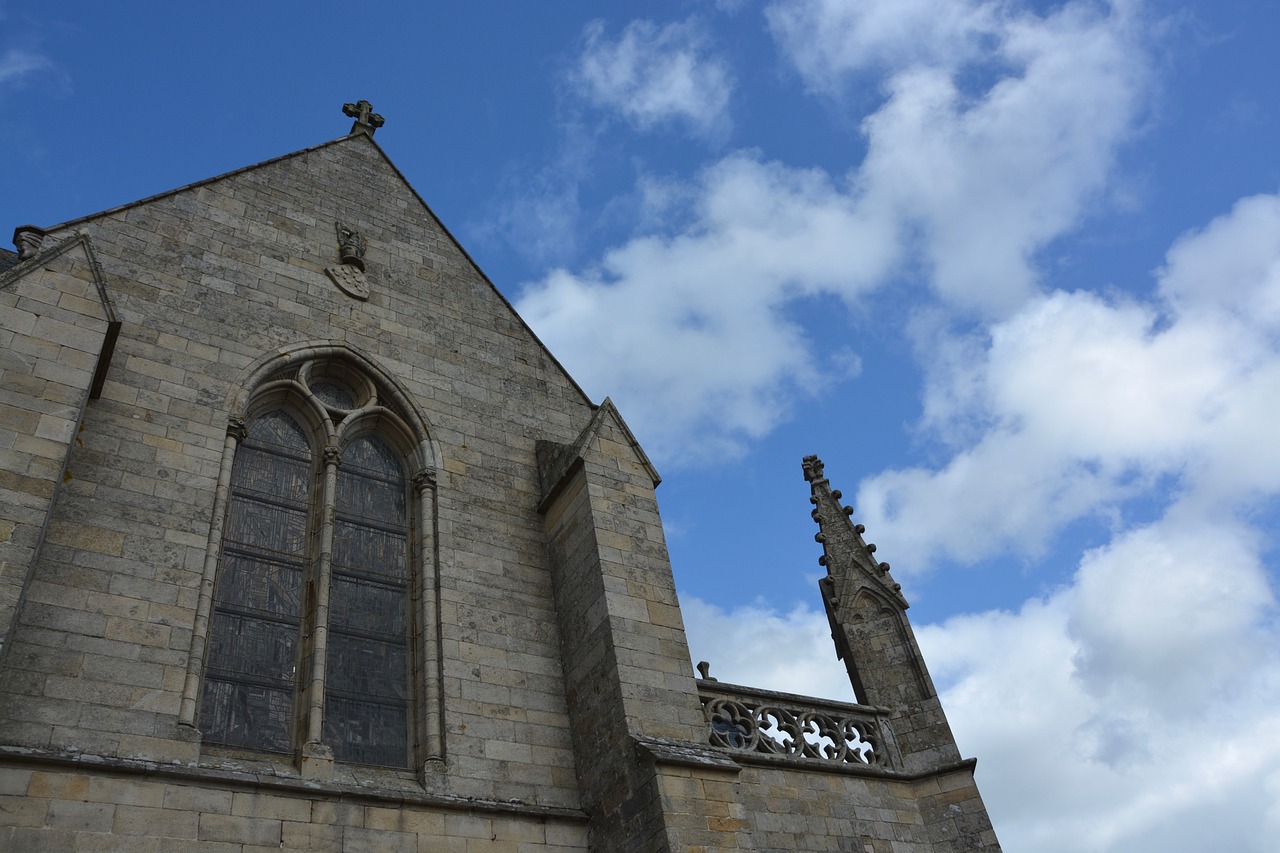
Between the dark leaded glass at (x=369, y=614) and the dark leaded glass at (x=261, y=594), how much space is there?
328 millimetres

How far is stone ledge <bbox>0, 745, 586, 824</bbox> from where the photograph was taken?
5875 millimetres

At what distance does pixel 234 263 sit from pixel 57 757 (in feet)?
17.3

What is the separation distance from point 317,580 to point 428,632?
3.22 feet

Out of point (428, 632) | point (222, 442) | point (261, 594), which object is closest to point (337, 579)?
point (261, 594)

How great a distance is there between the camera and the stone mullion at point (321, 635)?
704 centimetres

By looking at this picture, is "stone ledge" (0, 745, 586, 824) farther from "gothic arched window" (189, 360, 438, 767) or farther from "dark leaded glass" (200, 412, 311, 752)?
"dark leaded glass" (200, 412, 311, 752)

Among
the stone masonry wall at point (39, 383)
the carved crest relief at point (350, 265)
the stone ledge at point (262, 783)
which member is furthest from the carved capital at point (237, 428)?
the stone ledge at point (262, 783)

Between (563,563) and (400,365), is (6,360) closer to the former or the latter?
(400,365)

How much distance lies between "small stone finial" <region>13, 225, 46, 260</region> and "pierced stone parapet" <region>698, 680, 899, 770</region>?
702cm

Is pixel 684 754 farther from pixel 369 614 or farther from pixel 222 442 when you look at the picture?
pixel 222 442

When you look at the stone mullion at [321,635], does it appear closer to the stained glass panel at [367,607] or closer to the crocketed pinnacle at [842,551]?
the stained glass panel at [367,607]

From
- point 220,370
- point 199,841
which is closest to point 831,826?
point 199,841

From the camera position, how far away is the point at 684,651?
27.6 ft

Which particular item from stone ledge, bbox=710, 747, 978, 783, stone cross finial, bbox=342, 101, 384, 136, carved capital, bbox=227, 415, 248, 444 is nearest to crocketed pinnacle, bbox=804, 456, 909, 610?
stone ledge, bbox=710, 747, 978, 783
